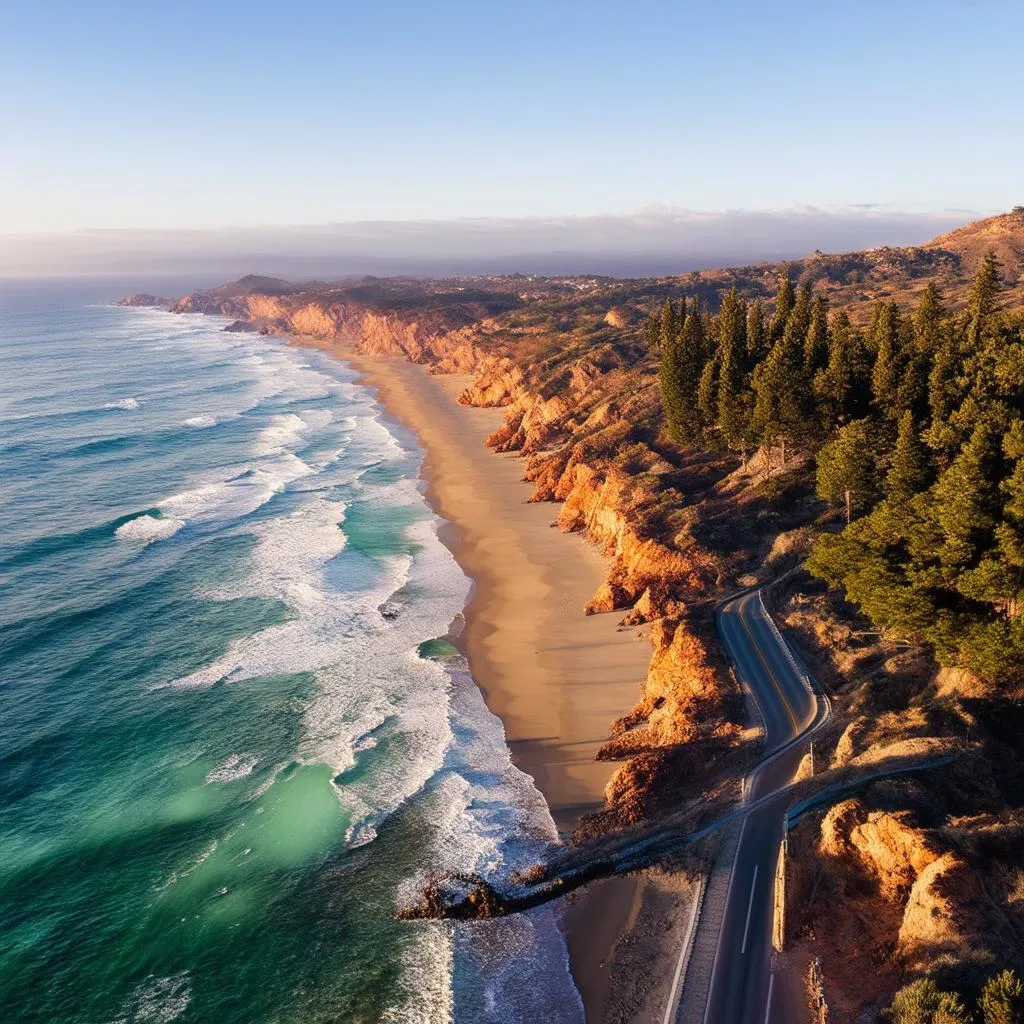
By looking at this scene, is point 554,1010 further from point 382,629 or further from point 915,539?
point 382,629

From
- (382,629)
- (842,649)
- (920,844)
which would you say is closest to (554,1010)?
(920,844)

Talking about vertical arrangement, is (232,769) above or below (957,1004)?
below

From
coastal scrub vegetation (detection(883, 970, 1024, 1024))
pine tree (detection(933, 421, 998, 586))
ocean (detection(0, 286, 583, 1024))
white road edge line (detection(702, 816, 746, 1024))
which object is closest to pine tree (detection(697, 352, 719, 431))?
ocean (detection(0, 286, 583, 1024))

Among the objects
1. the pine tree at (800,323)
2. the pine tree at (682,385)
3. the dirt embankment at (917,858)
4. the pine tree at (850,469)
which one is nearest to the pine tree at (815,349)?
the pine tree at (800,323)

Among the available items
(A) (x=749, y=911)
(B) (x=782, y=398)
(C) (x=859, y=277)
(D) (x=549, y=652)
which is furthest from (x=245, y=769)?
(C) (x=859, y=277)

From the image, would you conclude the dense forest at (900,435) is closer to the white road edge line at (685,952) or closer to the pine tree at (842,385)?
the pine tree at (842,385)

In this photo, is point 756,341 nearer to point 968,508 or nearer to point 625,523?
point 625,523
